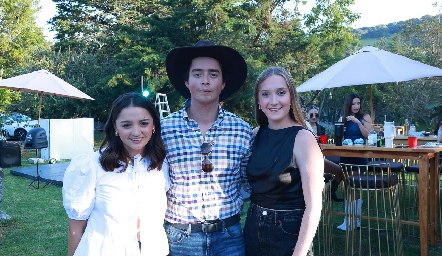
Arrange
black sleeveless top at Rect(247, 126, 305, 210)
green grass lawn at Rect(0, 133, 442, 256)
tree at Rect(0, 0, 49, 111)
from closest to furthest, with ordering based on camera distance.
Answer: black sleeveless top at Rect(247, 126, 305, 210), green grass lawn at Rect(0, 133, 442, 256), tree at Rect(0, 0, 49, 111)

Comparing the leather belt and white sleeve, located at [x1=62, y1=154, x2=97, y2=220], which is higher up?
white sleeve, located at [x1=62, y1=154, x2=97, y2=220]

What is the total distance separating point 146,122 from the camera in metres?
2.08

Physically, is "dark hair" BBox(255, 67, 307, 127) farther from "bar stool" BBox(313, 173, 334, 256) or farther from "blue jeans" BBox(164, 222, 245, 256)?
"bar stool" BBox(313, 173, 334, 256)

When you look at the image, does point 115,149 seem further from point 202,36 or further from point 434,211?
point 202,36

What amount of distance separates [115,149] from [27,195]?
22.0ft

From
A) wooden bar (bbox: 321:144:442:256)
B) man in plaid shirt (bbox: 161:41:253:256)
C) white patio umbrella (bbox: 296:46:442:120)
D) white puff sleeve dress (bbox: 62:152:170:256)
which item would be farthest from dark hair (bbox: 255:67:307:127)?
white patio umbrella (bbox: 296:46:442:120)

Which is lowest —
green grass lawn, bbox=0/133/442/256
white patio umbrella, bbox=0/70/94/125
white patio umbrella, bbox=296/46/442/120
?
green grass lawn, bbox=0/133/442/256

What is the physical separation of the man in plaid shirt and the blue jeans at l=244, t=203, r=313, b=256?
0.13m

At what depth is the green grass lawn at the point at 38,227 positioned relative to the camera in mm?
4906

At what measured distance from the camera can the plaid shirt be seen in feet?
6.98

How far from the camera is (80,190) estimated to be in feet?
6.29

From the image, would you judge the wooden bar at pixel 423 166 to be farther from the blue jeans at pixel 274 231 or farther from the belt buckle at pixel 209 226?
the belt buckle at pixel 209 226

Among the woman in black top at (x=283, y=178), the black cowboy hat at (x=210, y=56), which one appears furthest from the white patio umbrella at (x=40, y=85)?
the woman in black top at (x=283, y=178)

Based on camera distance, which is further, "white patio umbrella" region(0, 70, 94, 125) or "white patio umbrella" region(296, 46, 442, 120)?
"white patio umbrella" region(0, 70, 94, 125)
